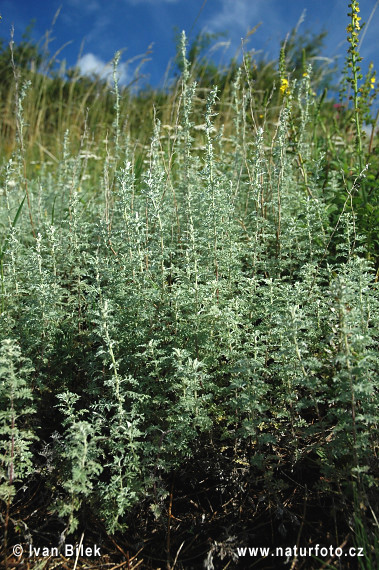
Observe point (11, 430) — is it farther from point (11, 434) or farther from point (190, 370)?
point (190, 370)

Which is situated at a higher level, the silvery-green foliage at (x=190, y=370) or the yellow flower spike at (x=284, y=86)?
the yellow flower spike at (x=284, y=86)

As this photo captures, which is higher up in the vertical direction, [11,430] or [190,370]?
[190,370]

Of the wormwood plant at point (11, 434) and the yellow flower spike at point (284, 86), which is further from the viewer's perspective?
the yellow flower spike at point (284, 86)

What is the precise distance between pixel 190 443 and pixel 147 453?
309 mm

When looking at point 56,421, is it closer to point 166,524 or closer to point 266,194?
point 166,524

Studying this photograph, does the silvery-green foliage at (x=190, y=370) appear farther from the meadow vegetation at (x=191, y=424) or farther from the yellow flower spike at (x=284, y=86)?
the yellow flower spike at (x=284, y=86)

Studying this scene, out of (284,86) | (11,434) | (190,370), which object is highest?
(284,86)

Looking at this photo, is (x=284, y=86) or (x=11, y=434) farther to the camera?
(x=284, y=86)

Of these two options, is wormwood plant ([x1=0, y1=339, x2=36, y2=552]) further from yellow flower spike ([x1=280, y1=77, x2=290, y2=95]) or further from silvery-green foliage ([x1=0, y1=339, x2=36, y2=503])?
yellow flower spike ([x1=280, y1=77, x2=290, y2=95])

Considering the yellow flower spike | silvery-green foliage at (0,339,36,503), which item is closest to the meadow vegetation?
silvery-green foliage at (0,339,36,503)

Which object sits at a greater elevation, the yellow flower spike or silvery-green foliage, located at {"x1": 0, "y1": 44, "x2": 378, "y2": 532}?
the yellow flower spike

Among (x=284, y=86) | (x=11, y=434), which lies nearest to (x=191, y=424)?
(x=11, y=434)

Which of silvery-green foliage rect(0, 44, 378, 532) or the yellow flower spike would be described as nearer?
silvery-green foliage rect(0, 44, 378, 532)

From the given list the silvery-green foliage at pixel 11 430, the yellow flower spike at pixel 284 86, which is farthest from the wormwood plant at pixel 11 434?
the yellow flower spike at pixel 284 86
